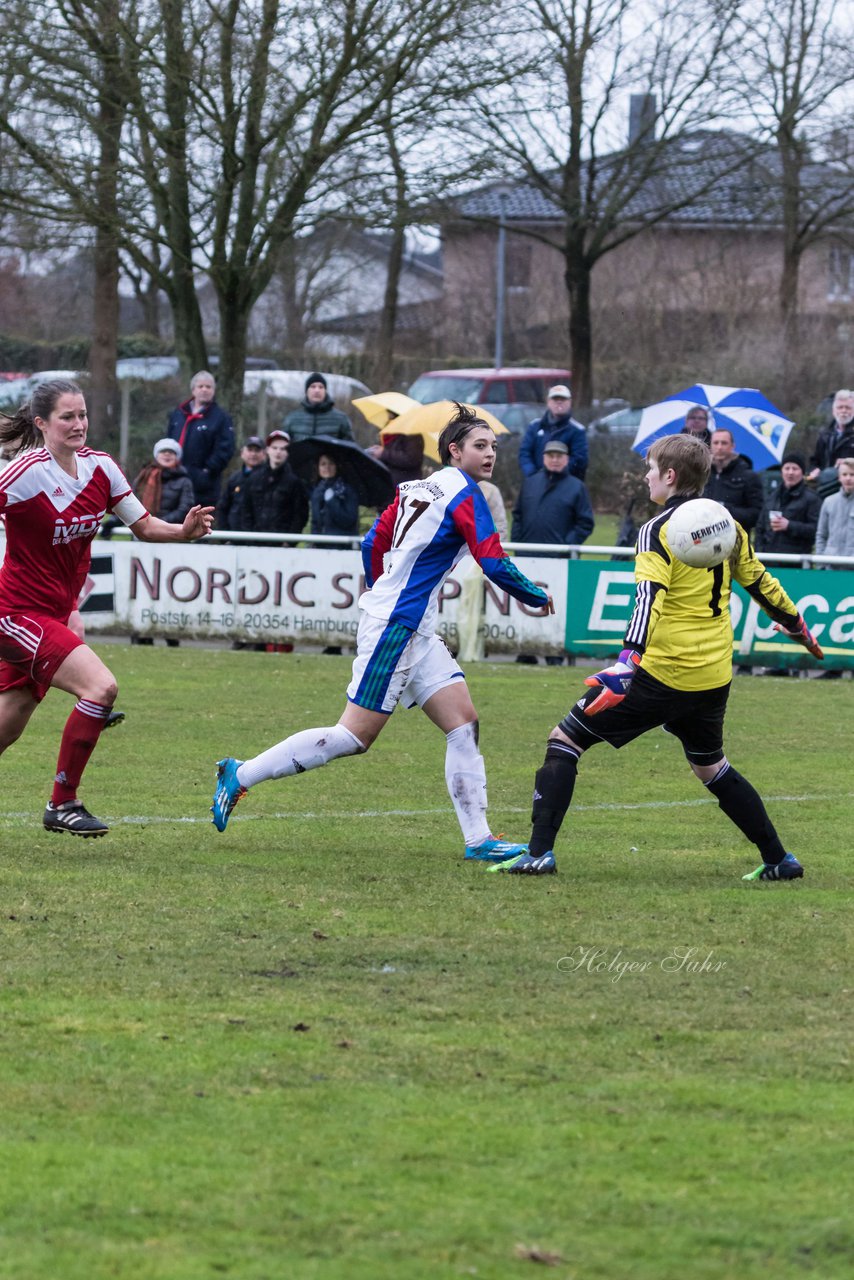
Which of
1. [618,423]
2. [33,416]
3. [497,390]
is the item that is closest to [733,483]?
[33,416]

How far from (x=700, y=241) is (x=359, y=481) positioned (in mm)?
34812

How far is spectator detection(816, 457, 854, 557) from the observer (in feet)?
52.2

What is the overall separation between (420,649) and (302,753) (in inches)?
24.9

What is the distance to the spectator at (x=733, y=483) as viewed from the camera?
15.5 m

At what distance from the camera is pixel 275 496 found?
56.3 ft

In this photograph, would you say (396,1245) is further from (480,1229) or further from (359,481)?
(359,481)

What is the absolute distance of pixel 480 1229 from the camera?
3594 millimetres

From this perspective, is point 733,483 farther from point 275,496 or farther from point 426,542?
point 426,542

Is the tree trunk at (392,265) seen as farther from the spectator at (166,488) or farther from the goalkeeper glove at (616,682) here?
the goalkeeper glove at (616,682)

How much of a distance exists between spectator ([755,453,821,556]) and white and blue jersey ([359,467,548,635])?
30.4 ft

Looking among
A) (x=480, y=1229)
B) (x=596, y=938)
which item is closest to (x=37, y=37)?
(x=596, y=938)

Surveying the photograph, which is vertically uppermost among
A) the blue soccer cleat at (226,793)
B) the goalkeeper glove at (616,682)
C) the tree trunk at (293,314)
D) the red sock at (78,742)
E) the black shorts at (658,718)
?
the tree trunk at (293,314)

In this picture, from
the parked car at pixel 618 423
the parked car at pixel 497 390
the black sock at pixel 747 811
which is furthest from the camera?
the parked car at pixel 497 390

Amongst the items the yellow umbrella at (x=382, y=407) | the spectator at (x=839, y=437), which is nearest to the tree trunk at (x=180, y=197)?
the yellow umbrella at (x=382, y=407)
